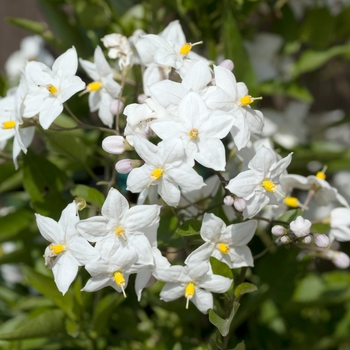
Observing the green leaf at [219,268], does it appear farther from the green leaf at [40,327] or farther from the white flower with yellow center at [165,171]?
the green leaf at [40,327]

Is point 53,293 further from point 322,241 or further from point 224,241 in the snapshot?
point 322,241

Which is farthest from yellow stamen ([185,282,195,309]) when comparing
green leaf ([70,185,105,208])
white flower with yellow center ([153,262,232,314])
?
green leaf ([70,185,105,208])

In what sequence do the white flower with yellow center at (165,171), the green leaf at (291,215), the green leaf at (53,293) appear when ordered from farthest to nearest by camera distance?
the green leaf at (53,293)
the green leaf at (291,215)
the white flower with yellow center at (165,171)

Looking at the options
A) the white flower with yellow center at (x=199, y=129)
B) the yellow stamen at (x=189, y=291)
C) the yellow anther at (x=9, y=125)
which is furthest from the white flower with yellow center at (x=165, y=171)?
the yellow anther at (x=9, y=125)

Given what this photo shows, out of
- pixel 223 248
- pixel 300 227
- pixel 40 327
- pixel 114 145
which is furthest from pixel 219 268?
pixel 40 327

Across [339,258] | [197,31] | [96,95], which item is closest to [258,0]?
[197,31]
